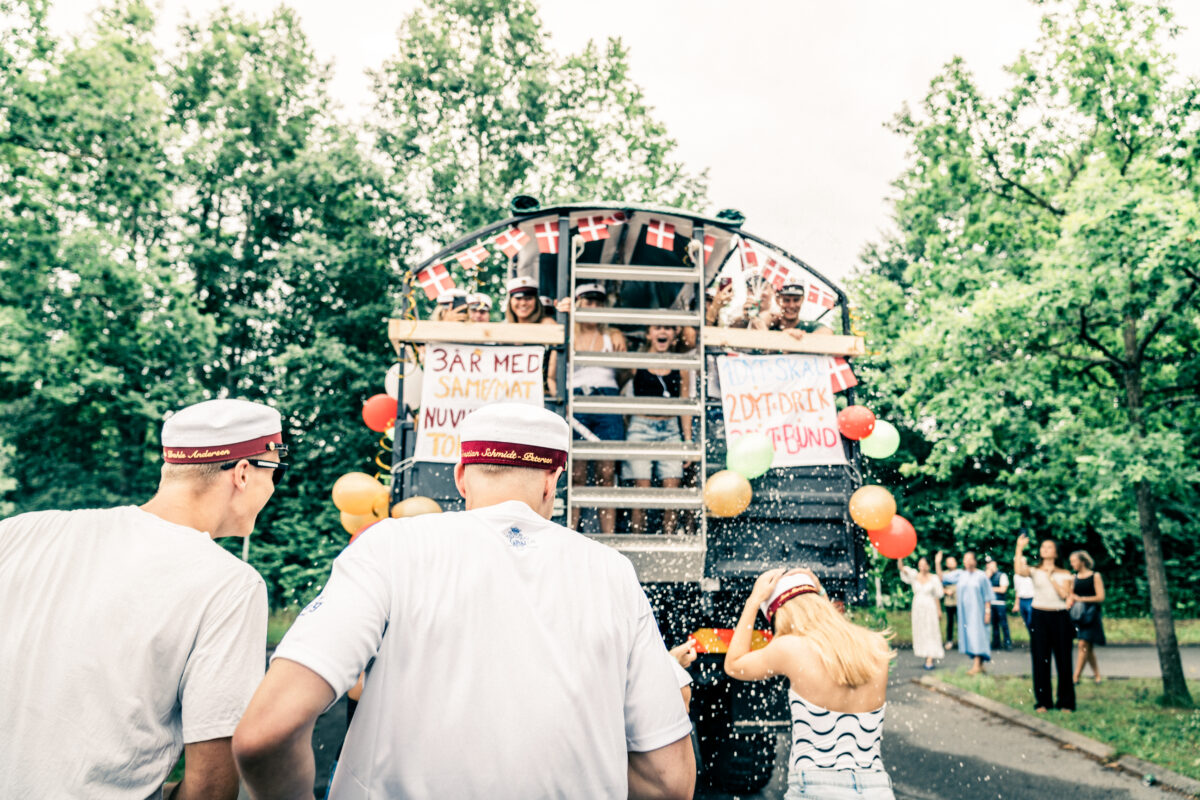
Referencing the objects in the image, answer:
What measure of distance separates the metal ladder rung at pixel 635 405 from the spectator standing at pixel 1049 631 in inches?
218

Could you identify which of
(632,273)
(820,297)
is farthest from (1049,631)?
(632,273)

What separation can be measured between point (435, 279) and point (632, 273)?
1542 millimetres

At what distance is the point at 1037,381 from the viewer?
9.01 m

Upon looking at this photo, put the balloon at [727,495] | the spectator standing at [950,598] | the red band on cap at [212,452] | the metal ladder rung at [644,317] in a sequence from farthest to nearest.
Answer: the spectator standing at [950,598]
the metal ladder rung at [644,317]
the balloon at [727,495]
the red band on cap at [212,452]

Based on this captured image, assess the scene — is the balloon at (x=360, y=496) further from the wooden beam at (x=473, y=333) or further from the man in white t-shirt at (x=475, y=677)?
the man in white t-shirt at (x=475, y=677)

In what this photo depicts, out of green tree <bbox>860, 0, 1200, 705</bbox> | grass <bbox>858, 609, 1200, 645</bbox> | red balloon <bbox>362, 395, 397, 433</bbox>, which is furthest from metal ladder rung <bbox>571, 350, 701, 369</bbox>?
grass <bbox>858, 609, 1200, 645</bbox>

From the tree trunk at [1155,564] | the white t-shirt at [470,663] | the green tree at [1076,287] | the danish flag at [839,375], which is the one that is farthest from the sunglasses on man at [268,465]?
the tree trunk at [1155,564]

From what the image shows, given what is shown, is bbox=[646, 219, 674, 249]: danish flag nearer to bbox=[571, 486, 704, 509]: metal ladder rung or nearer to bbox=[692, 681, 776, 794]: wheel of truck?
bbox=[571, 486, 704, 509]: metal ladder rung

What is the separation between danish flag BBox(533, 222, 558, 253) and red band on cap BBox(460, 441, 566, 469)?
387cm

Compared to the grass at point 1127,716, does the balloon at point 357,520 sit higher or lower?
higher

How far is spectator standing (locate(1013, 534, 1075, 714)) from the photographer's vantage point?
330 inches

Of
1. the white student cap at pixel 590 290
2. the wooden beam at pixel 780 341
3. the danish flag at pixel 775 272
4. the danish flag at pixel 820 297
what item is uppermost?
the danish flag at pixel 775 272

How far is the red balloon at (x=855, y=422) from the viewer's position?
5.23 metres

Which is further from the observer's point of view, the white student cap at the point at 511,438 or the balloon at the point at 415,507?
the balloon at the point at 415,507
